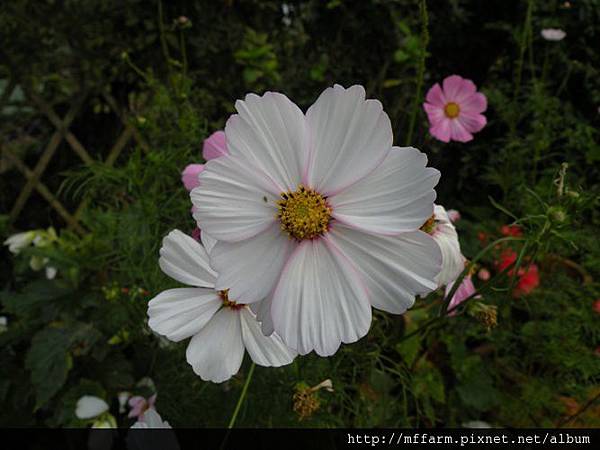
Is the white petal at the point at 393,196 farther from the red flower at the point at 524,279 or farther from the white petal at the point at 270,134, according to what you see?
the red flower at the point at 524,279

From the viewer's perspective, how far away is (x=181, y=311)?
1.72 ft

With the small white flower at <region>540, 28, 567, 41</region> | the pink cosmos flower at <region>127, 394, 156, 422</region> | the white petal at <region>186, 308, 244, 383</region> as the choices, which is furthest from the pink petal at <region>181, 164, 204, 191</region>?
the small white flower at <region>540, 28, 567, 41</region>

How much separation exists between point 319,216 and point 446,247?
164 millimetres

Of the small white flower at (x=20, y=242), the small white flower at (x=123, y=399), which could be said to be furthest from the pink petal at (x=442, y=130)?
the small white flower at (x=20, y=242)

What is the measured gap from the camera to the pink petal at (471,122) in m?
1.02

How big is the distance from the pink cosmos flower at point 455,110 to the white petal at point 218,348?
563 mm

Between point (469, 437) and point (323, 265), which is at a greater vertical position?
point (323, 265)

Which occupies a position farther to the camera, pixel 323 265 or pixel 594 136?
pixel 594 136

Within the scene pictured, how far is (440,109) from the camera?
3.39 ft

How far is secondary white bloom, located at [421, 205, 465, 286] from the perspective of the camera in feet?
1.78

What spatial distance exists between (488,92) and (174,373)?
92cm

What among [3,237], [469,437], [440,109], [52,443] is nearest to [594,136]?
[440,109]

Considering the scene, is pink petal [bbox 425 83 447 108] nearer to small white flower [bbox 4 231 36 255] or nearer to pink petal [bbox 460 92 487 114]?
pink petal [bbox 460 92 487 114]

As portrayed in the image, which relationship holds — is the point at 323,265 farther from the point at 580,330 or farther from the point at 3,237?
the point at 3,237
